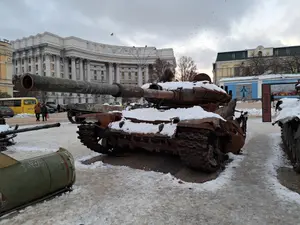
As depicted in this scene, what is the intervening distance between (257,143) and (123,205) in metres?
6.49

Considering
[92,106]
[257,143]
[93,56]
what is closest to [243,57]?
[93,56]

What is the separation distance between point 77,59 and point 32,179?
3071 inches

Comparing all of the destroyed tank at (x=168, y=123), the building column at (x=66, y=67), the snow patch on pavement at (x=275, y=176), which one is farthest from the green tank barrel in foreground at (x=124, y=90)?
the building column at (x=66, y=67)

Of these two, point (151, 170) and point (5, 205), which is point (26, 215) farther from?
point (151, 170)

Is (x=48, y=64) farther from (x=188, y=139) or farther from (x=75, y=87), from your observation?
(x=75, y=87)

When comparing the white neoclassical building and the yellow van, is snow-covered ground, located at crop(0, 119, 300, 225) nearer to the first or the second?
the yellow van

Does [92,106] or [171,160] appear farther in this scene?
[92,106]

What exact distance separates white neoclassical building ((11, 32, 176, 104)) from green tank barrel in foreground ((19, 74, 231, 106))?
6109cm

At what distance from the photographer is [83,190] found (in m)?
4.60

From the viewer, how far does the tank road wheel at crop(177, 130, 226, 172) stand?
4645mm

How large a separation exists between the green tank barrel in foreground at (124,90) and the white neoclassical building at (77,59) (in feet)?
200

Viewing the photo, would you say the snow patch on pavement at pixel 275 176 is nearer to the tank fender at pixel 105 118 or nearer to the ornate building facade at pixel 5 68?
the tank fender at pixel 105 118

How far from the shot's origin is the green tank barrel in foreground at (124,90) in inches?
124

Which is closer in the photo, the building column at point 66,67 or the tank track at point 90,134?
the tank track at point 90,134
